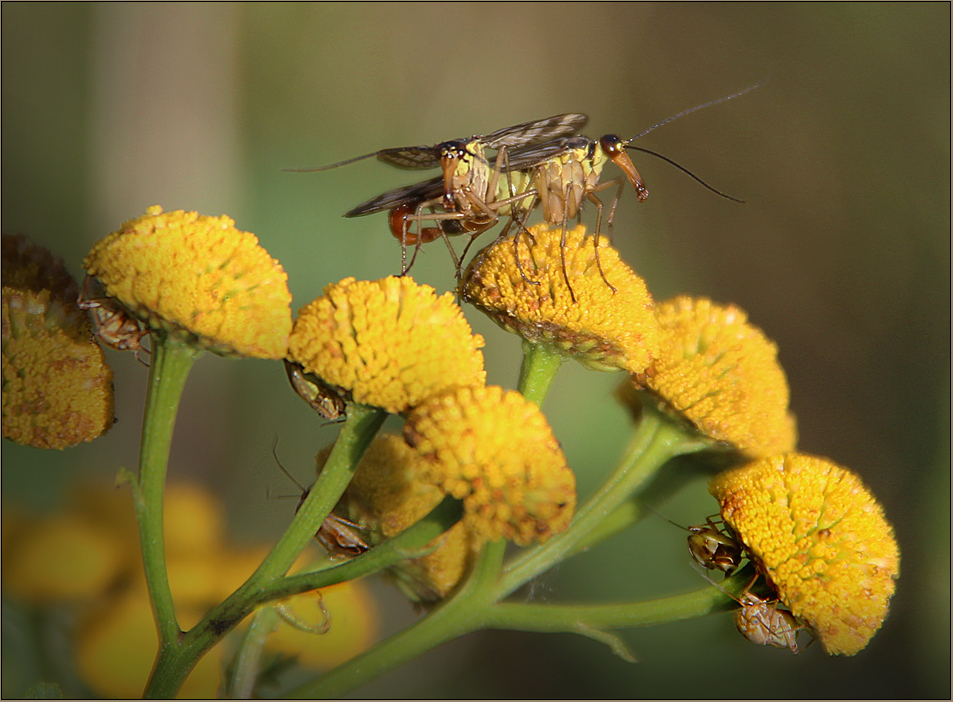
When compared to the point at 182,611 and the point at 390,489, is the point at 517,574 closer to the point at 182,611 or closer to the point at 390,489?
the point at 390,489

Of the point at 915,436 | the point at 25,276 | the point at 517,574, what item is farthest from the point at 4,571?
the point at 915,436

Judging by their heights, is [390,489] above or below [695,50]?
below

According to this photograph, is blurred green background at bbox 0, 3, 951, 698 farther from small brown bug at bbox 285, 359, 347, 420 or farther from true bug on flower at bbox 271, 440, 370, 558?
small brown bug at bbox 285, 359, 347, 420

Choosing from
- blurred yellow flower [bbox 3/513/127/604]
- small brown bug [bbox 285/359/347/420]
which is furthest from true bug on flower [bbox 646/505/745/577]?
blurred yellow flower [bbox 3/513/127/604]

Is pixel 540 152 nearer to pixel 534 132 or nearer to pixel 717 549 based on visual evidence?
pixel 534 132

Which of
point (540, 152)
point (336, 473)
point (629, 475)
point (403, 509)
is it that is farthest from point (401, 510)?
point (540, 152)

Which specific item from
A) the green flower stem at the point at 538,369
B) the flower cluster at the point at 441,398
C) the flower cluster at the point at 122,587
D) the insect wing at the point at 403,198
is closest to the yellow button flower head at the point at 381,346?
the flower cluster at the point at 441,398

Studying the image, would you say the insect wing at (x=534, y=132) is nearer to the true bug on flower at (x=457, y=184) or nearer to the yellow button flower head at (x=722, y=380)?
the true bug on flower at (x=457, y=184)
